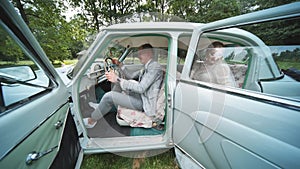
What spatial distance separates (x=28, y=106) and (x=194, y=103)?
48.5 inches

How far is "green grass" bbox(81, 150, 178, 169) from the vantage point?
2.03 metres

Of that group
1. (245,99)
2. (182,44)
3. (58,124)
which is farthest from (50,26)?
(245,99)

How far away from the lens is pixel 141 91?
193cm

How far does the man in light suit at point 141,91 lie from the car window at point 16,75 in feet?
3.02

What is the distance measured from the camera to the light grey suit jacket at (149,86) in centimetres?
194

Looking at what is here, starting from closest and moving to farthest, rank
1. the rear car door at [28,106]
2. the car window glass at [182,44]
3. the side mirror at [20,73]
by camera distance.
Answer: the rear car door at [28,106] < the side mirror at [20,73] < the car window glass at [182,44]

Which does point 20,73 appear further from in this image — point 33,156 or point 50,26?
point 50,26

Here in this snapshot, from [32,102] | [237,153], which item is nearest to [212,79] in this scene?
[237,153]

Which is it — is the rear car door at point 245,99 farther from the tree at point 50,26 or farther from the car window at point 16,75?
the tree at point 50,26

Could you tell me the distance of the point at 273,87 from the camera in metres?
1.03

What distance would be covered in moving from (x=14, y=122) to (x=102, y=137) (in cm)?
138

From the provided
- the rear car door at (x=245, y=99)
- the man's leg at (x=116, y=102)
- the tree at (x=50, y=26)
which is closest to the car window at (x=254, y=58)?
the rear car door at (x=245, y=99)

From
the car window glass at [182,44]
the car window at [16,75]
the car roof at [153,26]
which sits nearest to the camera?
the car window at [16,75]

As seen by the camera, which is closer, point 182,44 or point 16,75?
point 16,75
